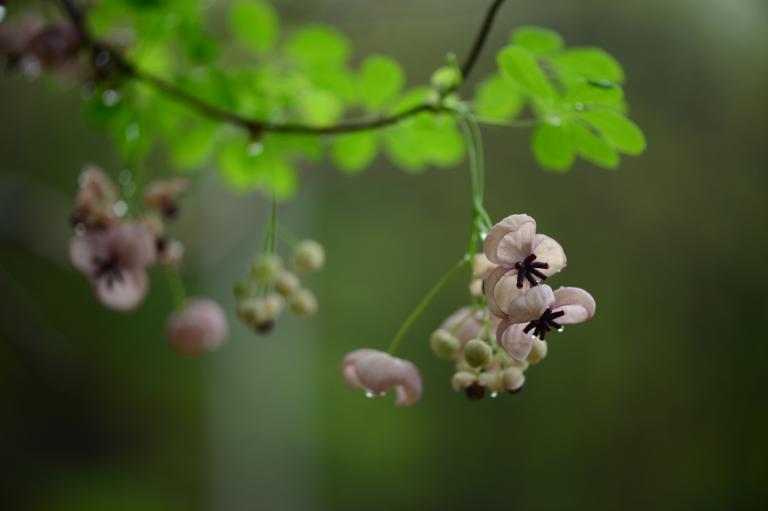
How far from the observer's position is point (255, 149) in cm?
53

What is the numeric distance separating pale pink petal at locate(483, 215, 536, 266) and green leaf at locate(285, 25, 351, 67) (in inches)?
12.2

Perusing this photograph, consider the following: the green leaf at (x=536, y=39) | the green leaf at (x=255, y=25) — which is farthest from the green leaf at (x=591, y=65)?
the green leaf at (x=255, y=25)

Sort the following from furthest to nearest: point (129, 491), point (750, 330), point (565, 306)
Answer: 1. point (129, 491)
2. point (750, 330)
3. point (565, 306)

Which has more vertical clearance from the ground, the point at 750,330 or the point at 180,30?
the point at 750,330

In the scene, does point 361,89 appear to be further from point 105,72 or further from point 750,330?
point 750,330

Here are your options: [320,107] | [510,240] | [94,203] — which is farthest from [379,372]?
[320,107]

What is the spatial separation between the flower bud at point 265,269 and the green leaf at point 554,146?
176 mm

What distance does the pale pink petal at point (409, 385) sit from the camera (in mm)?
369

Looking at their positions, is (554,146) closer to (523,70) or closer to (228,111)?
(523,70)

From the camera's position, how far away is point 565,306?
321 mm

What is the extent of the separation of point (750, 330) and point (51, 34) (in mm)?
1857

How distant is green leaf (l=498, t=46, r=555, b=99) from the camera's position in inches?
14.8

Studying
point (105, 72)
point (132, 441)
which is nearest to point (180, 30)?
point (105, 72)

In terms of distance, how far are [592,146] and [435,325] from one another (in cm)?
167
